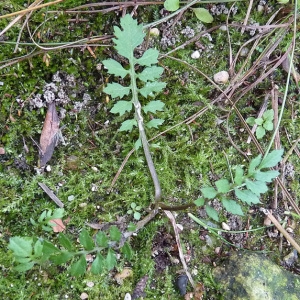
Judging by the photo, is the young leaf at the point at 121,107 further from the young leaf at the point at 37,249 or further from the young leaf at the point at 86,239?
the young leaf at the point at 37,249

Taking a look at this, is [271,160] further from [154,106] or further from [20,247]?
[20,247]

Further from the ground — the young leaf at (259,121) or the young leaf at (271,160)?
the young leaf at (271,160)

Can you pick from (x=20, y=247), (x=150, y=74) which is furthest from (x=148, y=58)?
(x=20, y=247)

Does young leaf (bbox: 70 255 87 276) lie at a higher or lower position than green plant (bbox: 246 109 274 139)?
lower

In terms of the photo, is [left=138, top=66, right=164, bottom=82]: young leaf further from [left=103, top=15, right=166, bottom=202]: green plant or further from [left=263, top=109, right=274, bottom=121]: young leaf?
[left=263, top=109, right=274, bottom=121]: young leaf

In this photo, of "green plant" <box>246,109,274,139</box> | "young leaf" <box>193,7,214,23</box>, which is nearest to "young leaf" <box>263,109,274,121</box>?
"green plant" <box>246,109,274,139</box>

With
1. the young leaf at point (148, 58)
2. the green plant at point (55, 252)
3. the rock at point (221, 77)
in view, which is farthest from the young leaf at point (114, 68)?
the green plant at point (55, 252)

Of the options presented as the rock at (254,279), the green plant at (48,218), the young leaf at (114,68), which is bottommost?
the rock at (254,279)
